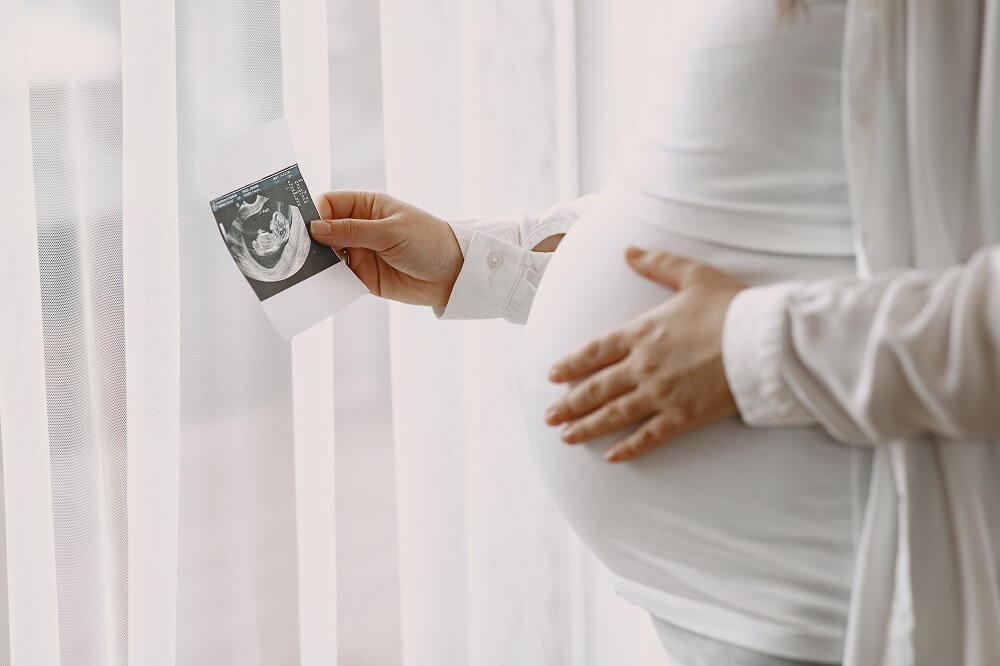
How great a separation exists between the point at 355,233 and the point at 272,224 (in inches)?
3.9

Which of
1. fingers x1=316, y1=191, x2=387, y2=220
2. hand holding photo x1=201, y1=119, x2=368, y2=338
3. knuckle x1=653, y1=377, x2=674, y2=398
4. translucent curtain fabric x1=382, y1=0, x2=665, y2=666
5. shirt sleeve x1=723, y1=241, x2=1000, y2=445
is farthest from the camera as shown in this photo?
translucent curtain fabric x1=382, y1=0, x2=665, y2=666

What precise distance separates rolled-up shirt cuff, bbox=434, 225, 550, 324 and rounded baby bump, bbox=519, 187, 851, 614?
0.28 metres

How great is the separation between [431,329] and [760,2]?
0.90 metres

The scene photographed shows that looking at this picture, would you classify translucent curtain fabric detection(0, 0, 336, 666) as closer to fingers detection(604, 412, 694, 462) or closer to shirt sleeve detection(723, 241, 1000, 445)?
fingers detection(604, 412, 694, 462)

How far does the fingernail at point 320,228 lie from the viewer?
3.00 feet

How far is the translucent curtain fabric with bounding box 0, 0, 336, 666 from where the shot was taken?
1.03 meters

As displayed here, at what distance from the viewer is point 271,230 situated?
2.92 ft

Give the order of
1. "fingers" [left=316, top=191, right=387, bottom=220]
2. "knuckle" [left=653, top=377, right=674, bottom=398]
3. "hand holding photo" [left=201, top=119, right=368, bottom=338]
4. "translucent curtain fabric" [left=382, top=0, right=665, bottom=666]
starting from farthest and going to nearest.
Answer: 1. "translucent curtain fabric" [left=382, top=0, right=665, bottom=666]
2. "fingers" [left=316, top=191, right=387, bottom=220]
3. "hand holding photo" [left=201, top=119, right=368, bottom=338]
4. "knuckle" [left=653, top=377, right=674, bottom=398]

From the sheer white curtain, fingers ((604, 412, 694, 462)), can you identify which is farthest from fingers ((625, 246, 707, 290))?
the sheer white curtain

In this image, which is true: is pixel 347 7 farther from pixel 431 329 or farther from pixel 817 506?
pixel 817 506

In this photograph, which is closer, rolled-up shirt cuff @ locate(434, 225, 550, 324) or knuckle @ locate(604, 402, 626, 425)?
knuckle @ locate(604, 402, 626, 425)

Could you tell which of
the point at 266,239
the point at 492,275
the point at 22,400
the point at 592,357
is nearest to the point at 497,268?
the point at 492,275

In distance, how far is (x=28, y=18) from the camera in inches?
39.9

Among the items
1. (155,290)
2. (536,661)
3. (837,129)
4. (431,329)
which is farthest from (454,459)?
(837,129)
